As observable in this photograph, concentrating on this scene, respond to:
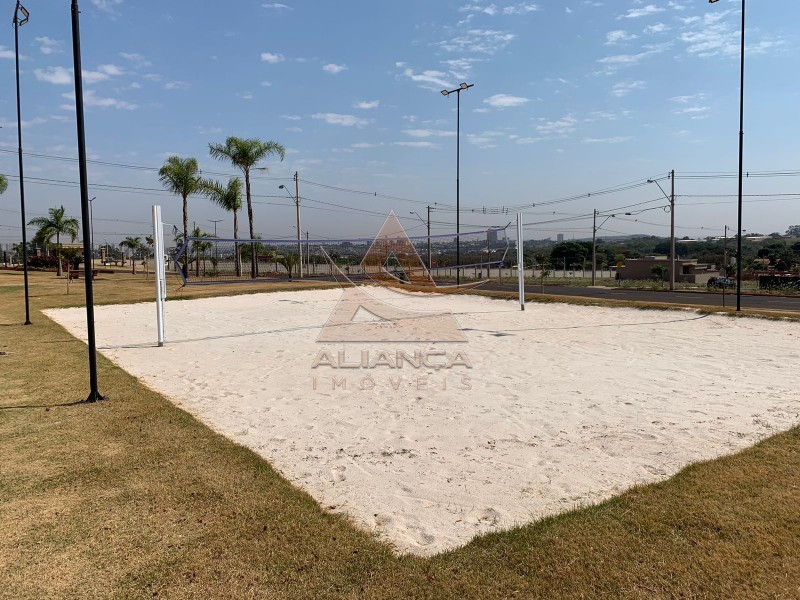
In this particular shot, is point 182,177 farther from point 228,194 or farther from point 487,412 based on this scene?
point 487,412

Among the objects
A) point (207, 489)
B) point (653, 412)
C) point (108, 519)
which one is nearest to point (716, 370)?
point (653, 412)

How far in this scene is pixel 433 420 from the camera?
5434 mm

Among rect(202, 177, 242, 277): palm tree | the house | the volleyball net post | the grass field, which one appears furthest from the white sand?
the house

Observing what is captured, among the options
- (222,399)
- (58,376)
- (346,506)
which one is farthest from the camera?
(58,376)

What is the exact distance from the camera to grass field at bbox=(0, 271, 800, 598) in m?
2.57

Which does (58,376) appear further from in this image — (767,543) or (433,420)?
(767,543)

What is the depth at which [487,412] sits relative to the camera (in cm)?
568

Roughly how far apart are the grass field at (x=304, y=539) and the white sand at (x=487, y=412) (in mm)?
279

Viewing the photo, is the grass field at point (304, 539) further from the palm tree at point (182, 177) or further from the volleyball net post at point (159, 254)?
the palm tree at point (182, 177)

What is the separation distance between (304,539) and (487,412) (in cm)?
303

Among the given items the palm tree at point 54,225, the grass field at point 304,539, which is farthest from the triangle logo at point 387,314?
the palm tree at point 54,225

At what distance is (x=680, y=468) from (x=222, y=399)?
4.73m

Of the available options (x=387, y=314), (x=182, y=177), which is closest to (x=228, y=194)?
(x=182, y=177)

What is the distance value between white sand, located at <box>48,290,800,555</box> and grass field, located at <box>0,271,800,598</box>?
279 millimetres
